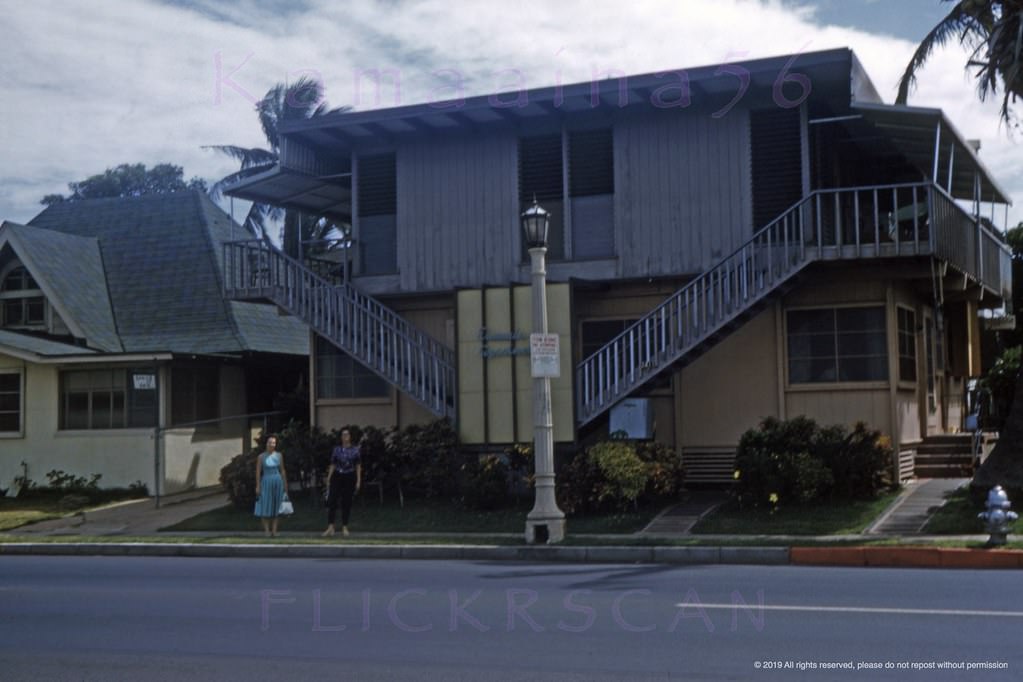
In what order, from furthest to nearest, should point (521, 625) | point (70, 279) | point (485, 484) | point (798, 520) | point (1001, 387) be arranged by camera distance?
point (70, 279), point (1001, 387), point (485, 484), point (798, 520), point (521, 625)

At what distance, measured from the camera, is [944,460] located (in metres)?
21.9

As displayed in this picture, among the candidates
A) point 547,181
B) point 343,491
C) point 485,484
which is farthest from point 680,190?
point 343,491

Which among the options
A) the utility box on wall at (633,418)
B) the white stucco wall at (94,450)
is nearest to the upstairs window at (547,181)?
the utility box on wall at (633,418)

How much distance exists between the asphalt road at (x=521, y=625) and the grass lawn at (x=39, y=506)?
28.4 ft

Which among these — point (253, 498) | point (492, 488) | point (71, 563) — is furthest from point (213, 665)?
point (253, 498)

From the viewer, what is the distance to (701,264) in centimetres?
2120

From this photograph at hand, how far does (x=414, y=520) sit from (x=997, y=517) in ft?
29.1

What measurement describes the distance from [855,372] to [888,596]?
974cm

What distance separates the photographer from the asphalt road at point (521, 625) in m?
8.41

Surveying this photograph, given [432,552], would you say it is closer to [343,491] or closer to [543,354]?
[343,491]

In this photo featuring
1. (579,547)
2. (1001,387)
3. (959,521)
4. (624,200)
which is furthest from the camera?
(1001,387)

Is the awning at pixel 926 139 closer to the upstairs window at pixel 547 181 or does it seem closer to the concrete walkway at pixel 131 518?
the upstairs window at pixel 547 181

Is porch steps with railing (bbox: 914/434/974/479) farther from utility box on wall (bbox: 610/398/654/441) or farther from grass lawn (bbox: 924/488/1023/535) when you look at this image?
utility box on wall (bbox: 610/398/654/441)

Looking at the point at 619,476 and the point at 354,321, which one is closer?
the point at 619,476
